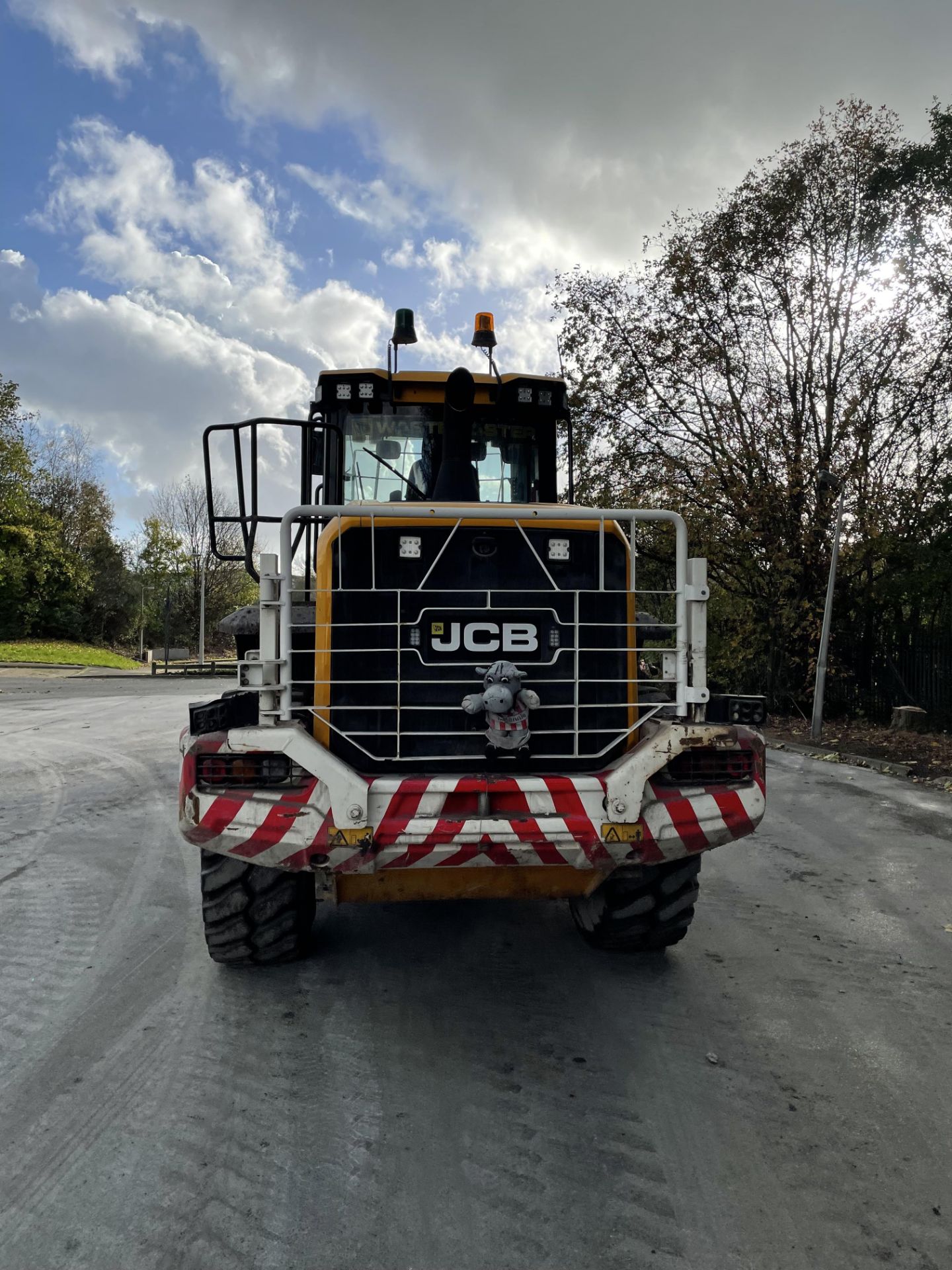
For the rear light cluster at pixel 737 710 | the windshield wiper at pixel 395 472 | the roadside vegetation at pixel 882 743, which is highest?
the windshield wiper at pixel 395 472

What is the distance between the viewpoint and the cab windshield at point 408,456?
15.5 ft

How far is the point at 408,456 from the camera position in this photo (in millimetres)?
4797

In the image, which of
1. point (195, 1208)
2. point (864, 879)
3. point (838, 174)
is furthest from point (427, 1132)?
point (838, 174)

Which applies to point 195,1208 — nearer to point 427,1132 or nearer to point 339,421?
point 427,1132

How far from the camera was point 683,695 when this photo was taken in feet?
11.5

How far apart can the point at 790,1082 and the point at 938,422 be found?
1564cm

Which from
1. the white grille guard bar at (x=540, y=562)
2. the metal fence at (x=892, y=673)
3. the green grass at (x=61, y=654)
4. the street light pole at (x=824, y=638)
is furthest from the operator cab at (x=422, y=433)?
the green grass at (x=61, y=654)

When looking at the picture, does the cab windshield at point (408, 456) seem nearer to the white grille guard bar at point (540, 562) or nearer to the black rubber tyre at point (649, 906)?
the white grille guard bar at point (540, 562)

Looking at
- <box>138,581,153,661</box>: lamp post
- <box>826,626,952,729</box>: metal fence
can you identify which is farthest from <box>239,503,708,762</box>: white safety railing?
<box>138,581,153,661</box>: lamp post

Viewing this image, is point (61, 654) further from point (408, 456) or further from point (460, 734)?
point (460, 734)

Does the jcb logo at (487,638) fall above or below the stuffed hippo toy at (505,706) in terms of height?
above

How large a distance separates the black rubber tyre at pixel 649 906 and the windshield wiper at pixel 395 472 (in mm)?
2301

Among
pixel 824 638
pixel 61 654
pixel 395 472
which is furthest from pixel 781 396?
pixel 61 654

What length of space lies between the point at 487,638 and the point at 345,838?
3.49 feet
